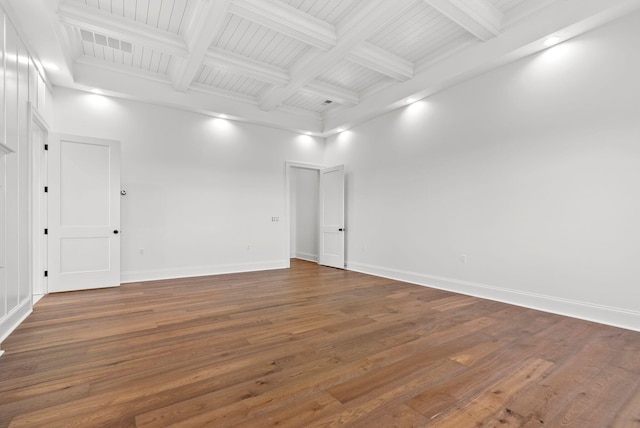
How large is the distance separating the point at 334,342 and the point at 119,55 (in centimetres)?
511

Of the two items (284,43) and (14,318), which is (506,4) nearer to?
(284,43)

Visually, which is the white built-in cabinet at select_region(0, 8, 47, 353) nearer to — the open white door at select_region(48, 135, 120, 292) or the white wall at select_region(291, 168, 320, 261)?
the open white door at select_region(48, 135, 120, 292)

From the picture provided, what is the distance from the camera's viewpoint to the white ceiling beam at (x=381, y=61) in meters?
4.25

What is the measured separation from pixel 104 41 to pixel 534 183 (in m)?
5.94

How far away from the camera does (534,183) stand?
12.2 feet

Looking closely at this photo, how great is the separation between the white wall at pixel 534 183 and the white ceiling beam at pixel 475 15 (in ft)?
1.99

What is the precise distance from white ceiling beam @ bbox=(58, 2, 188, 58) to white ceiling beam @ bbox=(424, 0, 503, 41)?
3201 mm

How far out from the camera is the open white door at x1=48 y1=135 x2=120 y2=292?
440 cm

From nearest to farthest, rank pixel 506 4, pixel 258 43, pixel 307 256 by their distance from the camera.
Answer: pixel 506 4 < pixel 258 43 < pixel 307 256

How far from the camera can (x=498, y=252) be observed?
407 cm

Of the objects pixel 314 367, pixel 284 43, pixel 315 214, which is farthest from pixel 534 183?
pixel 315 214

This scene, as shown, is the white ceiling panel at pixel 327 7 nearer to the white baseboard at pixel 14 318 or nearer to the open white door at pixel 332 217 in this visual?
the open white door at pixel 332 217

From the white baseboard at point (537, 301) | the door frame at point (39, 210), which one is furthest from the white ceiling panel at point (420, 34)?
the door frame at point (39, 210)

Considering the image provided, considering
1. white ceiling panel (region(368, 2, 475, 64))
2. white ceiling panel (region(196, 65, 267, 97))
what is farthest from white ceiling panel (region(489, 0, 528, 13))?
white ceiling panel (region(196, 65, 267, 97))
